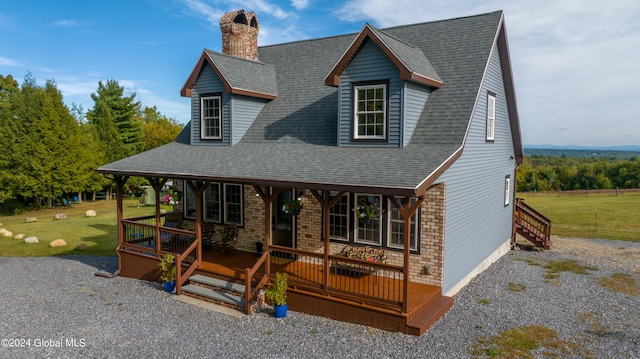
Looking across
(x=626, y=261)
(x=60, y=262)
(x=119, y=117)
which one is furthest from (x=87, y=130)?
(x=626, y=261)

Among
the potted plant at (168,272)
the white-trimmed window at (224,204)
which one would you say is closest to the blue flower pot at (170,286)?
the potted plant at (168,272)

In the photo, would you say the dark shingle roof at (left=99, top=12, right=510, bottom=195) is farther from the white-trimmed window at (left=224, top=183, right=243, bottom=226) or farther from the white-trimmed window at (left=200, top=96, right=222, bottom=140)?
the white-trimmed window at (left=224, top=183, right=243, bottom=226)

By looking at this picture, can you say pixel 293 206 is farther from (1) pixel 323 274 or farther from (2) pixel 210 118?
(2) pixel 210 118

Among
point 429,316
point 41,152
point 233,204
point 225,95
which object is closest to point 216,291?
point 233,204

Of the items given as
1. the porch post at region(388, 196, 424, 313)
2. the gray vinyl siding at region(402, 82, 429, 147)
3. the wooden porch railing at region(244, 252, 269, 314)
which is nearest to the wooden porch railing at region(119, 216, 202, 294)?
the wooden porch railing at region(244, 252, 269, 314)

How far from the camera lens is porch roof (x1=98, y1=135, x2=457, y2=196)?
9312 millimetres

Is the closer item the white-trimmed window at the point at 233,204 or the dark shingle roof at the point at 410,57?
the dark shingle roof at the point at 410,57

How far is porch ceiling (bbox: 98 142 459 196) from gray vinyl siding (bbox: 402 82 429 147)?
0.49 metres

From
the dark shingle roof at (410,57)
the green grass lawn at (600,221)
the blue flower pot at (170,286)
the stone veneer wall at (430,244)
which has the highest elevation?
the dark shingle roof at (410,57)

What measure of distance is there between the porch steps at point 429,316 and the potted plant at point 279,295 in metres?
3.04

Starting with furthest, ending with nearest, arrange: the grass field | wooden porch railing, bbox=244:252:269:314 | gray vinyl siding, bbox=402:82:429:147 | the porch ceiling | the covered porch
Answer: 1. the grass field
2. gray vinyl siding, bbox=402:82:429:147
3. wooden porch railing, bbox=244:252:269:314
4. the covered porch
5. the porch ceiling

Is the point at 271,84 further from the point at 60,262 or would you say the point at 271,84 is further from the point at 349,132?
the point at 60,262

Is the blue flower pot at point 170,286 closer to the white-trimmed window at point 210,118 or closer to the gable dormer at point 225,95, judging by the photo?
the gable dormer at point 225,95

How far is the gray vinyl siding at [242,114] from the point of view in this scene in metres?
15.3
